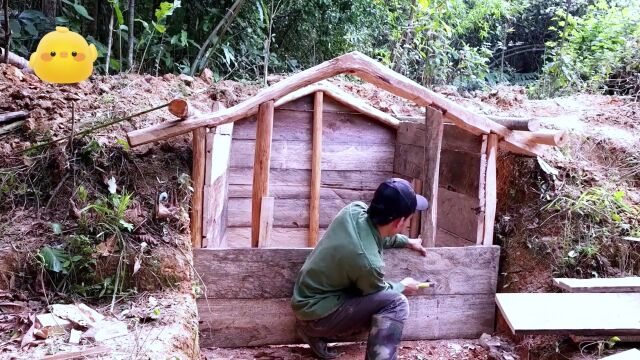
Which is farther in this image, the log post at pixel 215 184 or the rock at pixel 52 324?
the log post at pixel 215 184

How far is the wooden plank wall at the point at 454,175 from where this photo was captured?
14.4 ft

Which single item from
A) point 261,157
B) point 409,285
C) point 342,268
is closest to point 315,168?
point 261,157

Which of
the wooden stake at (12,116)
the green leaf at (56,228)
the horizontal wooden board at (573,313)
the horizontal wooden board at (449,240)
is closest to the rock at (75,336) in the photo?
the green leaf at (56,228)

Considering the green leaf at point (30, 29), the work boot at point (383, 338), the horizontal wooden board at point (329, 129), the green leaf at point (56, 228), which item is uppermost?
the green leaf at point (30, 29)

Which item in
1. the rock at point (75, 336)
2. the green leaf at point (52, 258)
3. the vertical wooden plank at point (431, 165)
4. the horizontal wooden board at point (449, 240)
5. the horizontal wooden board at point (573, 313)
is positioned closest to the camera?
the rock at point (75, 336)

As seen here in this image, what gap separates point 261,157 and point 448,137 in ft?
5.70

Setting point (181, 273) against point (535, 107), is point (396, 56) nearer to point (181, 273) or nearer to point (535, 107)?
point (535, 107)

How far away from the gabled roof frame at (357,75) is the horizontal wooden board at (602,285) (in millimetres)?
1032

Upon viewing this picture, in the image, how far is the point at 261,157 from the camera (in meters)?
3.90

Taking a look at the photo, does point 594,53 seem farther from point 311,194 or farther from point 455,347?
point 455,347

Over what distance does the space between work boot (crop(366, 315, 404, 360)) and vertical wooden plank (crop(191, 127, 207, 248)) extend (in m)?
1.32

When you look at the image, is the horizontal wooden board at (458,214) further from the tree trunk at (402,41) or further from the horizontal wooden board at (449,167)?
the tree trunk at (402,41)

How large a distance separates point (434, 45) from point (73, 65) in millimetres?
6176

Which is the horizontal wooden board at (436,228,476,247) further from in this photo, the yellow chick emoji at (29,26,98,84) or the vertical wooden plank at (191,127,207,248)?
the yellow chick emoji at (29,26,98,84)
